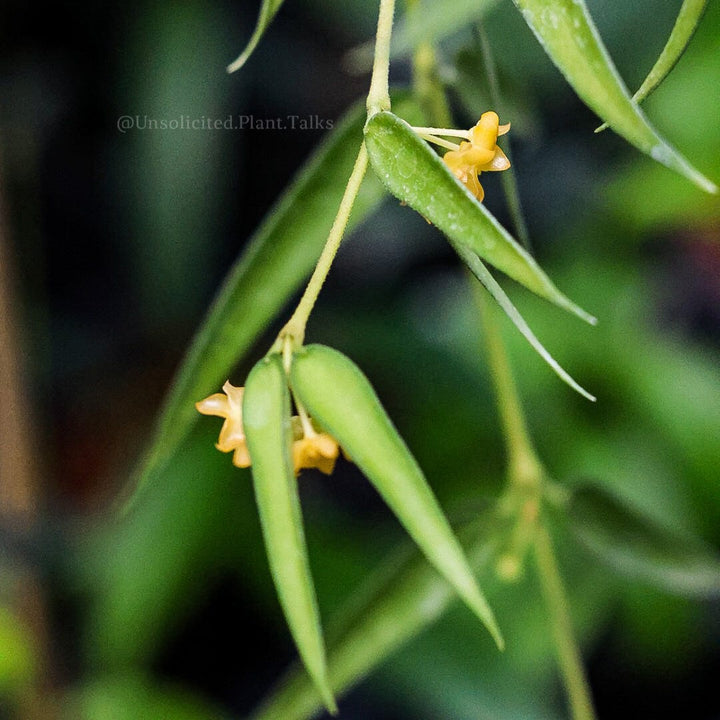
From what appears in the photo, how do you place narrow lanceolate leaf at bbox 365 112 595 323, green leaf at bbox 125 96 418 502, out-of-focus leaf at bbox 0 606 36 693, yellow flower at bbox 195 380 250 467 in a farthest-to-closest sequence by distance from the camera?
out-of-focus leaf at bbox 0 606 36 693 < green leaf at bbox 125 96 418 502 < yellow flower at bbox 195 380 250 467 < narrow lanceolate leaf at bbox 365 112 595 323

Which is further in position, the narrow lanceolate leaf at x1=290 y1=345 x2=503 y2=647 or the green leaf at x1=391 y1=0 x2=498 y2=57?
the green leaf at x1=391 y1=0 x2=498 y2=57

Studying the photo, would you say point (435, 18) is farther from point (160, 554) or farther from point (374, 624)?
point (160, 554)

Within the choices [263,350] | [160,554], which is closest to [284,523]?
[160,554]

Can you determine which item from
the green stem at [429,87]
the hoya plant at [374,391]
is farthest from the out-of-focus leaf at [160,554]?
the green stem at [429,87]

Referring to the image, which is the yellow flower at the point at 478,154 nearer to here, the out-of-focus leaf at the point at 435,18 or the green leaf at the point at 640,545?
the out-of-focus leaf at the point at 435,18

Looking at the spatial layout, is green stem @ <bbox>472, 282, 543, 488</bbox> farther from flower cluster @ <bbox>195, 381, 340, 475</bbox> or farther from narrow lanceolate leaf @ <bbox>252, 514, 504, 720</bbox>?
flower cluster @ <bbox>195, 381, 340, 475</bbox>

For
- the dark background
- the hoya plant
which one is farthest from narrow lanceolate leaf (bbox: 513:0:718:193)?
the dark background
